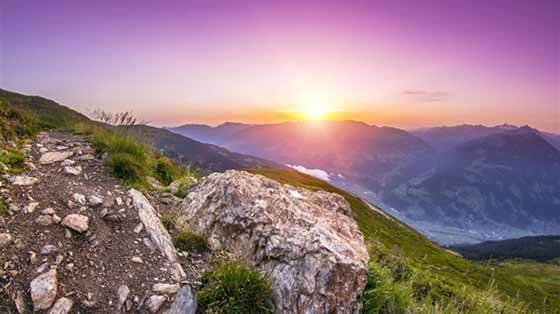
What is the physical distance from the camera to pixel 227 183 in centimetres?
893

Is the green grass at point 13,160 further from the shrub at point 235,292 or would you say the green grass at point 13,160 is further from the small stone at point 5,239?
the shrub at point 235,292

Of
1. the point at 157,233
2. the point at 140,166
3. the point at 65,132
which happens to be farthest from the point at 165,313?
the point at 65,132

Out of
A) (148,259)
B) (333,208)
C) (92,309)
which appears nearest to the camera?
(92,309)

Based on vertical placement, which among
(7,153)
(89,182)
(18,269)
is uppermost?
(7,153)

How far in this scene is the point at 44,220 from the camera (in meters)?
6.23

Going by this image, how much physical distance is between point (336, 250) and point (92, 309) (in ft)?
13.8

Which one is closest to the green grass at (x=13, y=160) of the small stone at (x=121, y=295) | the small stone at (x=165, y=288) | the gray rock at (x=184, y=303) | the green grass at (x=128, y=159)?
the green grass at (x=128, y=159)

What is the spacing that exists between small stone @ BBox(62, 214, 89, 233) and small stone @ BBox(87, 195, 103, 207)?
1.72 ft

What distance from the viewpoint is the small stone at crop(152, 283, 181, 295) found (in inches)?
221

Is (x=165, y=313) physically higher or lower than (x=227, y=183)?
lower

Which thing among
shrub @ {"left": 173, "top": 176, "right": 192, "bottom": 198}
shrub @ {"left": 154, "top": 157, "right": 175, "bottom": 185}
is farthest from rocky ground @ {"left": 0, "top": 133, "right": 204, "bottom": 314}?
shrub @ {"left": 154, "top": 157, "right": 175, "bottom": 185}

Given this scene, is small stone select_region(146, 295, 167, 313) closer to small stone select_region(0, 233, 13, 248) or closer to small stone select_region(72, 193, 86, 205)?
small stone select_region(0, 233, 13, 248)

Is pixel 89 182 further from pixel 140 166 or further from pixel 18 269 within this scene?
pixel 18 269

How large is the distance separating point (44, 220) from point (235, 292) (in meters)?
3.83
